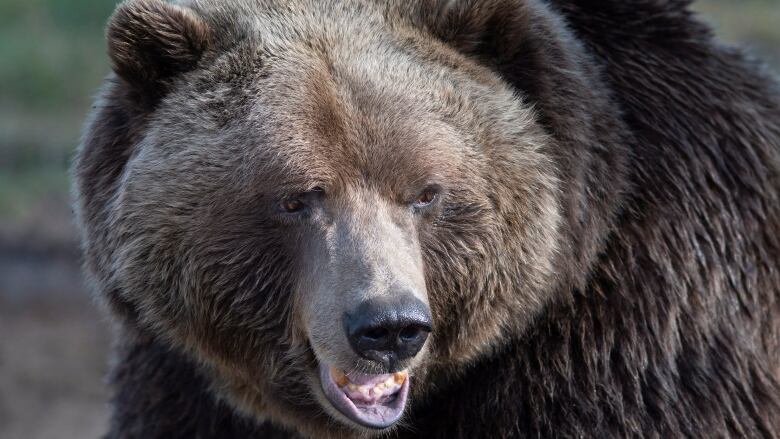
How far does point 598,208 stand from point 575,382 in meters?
0.73

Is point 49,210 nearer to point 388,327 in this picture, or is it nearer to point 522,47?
point 522,47

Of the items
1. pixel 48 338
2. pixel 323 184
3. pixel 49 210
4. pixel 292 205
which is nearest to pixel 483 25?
pixel 323 184

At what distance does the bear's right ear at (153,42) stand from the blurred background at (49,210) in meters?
6.36

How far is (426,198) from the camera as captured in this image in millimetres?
5047

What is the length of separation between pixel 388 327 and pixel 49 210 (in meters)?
9.21

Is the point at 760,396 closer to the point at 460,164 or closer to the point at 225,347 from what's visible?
the point at 460,164

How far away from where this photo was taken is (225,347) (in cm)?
531

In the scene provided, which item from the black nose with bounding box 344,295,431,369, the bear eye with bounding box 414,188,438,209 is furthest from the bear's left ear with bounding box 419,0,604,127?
the black nose with bounding box 344,295,431,369

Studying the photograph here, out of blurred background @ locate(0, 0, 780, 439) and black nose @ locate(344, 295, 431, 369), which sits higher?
black nose @ locate(344, 295, 431, 369)

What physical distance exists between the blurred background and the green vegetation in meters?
0.01

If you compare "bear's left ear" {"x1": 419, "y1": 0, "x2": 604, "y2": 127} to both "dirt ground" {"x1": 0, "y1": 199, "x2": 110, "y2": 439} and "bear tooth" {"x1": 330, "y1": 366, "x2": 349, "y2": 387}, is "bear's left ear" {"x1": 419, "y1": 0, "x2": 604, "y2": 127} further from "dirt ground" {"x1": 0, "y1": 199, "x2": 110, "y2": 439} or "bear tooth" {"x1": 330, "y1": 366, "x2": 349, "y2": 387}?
"dirt ground" {"x1": 0, "y1": 199, "x2": 110, "y2": 439}

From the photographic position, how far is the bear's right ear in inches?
199

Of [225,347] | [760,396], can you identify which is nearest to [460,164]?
[225,347]

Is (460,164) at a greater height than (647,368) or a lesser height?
greater
